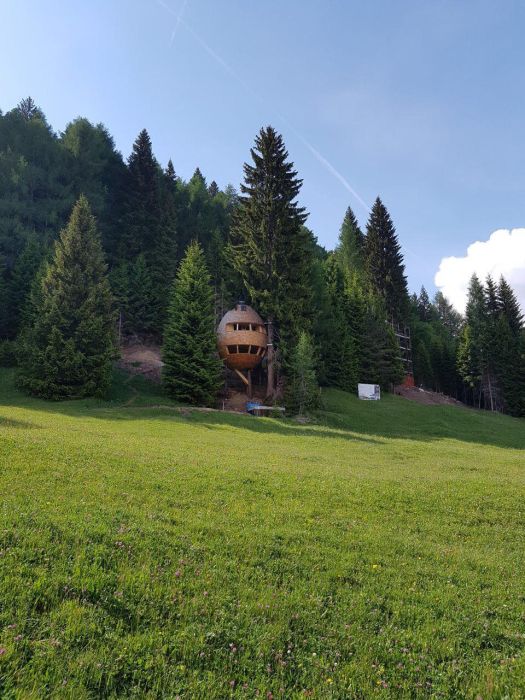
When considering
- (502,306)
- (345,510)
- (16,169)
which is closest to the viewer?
(345,510)

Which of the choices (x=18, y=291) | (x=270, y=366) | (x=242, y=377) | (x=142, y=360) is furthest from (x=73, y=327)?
(x=270, y=366)

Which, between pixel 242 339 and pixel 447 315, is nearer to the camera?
pixel 242 339

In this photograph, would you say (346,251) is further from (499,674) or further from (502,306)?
(499,674)

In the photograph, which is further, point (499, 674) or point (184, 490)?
point (184, 490)

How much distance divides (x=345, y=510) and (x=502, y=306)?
83314 millimetres

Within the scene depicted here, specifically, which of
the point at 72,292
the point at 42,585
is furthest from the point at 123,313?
the point at 42,585

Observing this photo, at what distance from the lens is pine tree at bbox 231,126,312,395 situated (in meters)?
44.8

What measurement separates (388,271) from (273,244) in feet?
125

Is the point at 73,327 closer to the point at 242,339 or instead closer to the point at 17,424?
the point at 242,339

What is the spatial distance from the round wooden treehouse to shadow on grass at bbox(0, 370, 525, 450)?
26.9ft

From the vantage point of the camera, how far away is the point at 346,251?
9000cm

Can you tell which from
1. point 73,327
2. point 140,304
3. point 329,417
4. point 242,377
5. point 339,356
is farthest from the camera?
point 140,304

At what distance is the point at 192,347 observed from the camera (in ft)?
129

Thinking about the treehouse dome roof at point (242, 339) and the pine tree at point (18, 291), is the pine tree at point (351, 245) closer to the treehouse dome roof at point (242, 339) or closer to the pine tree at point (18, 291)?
the treehouse dome roof at point (242, 339)
